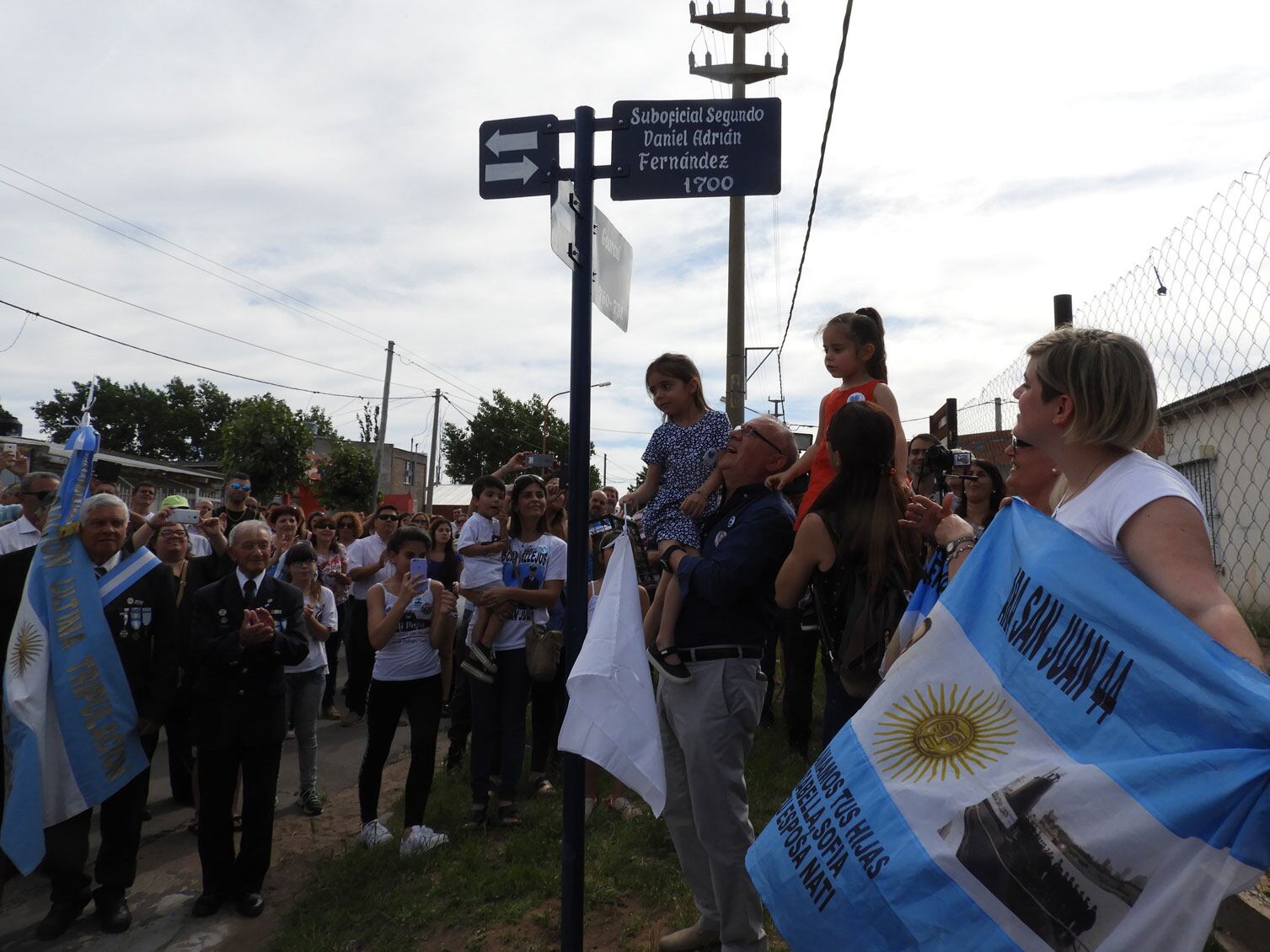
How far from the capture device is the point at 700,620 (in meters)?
3.40

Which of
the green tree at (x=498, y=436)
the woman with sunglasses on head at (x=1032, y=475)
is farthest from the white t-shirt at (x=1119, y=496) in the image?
the green tree at (x=498, y=436)

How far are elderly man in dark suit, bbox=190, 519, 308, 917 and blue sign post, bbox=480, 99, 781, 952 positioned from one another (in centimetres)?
227

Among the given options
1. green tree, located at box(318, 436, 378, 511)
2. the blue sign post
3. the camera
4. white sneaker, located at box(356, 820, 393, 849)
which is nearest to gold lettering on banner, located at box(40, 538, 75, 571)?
white sneaker, located at box(356, 820, 393, 849)

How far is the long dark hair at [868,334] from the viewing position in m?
4.20

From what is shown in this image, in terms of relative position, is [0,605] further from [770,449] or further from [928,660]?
[928,660]

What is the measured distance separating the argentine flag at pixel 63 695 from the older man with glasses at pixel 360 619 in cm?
425

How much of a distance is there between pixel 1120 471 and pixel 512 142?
2288 mm

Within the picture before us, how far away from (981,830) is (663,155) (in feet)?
7.84

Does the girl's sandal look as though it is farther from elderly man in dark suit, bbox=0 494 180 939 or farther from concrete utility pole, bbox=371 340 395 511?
concrete utility pole, bbox=371 340 395 511

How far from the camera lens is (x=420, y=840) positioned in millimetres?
5082

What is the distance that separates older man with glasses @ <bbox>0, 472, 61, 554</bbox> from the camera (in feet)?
18.5

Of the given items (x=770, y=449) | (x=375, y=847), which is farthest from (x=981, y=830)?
(x=375, y=847)

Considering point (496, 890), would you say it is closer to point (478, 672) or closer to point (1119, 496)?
point (478, 672)

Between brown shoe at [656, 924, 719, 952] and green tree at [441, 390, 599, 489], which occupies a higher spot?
green tree at [441, 390, 599, 489]
